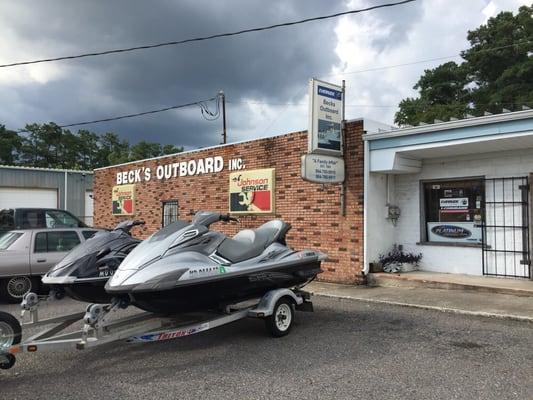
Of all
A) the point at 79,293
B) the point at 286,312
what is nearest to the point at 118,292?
the point at 79,293

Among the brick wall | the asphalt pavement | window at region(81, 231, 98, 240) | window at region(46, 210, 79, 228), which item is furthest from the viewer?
window at region(46, 210, 79, 228)

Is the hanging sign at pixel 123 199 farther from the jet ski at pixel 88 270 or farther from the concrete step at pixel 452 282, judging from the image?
the jet ski at pixel 88 270

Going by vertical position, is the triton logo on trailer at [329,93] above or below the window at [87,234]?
above

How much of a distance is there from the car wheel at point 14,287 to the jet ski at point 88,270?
3.53 m

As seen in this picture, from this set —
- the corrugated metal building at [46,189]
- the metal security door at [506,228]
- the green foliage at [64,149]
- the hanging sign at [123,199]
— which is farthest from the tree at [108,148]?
the metal security door at [506,228]

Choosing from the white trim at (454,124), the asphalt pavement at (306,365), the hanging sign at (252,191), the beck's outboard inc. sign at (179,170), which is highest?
the white trim at (454,124)

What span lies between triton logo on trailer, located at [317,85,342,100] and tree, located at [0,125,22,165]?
56.0 m

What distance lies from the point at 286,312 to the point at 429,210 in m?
6.02

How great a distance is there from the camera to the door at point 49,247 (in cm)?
945

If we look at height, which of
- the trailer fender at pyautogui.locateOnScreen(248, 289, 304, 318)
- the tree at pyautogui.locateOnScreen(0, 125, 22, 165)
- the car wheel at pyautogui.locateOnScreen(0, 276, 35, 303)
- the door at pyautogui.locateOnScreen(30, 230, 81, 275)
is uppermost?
the tree at pyautogui.locateOnScreen(0, 125, 22, 165)

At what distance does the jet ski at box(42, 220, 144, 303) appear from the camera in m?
6.09

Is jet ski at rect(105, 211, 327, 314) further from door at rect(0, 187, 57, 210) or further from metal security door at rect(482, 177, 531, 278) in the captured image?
door at rect(0, 187, 57, 210)

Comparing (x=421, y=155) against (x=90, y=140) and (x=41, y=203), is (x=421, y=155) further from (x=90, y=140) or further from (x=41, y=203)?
(x=90, y=140)

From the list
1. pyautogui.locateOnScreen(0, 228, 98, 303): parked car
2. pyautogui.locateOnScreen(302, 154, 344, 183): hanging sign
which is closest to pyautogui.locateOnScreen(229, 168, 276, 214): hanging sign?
pyautogui.locateOnScreen(302, 154, 344, 183): hanging sign
